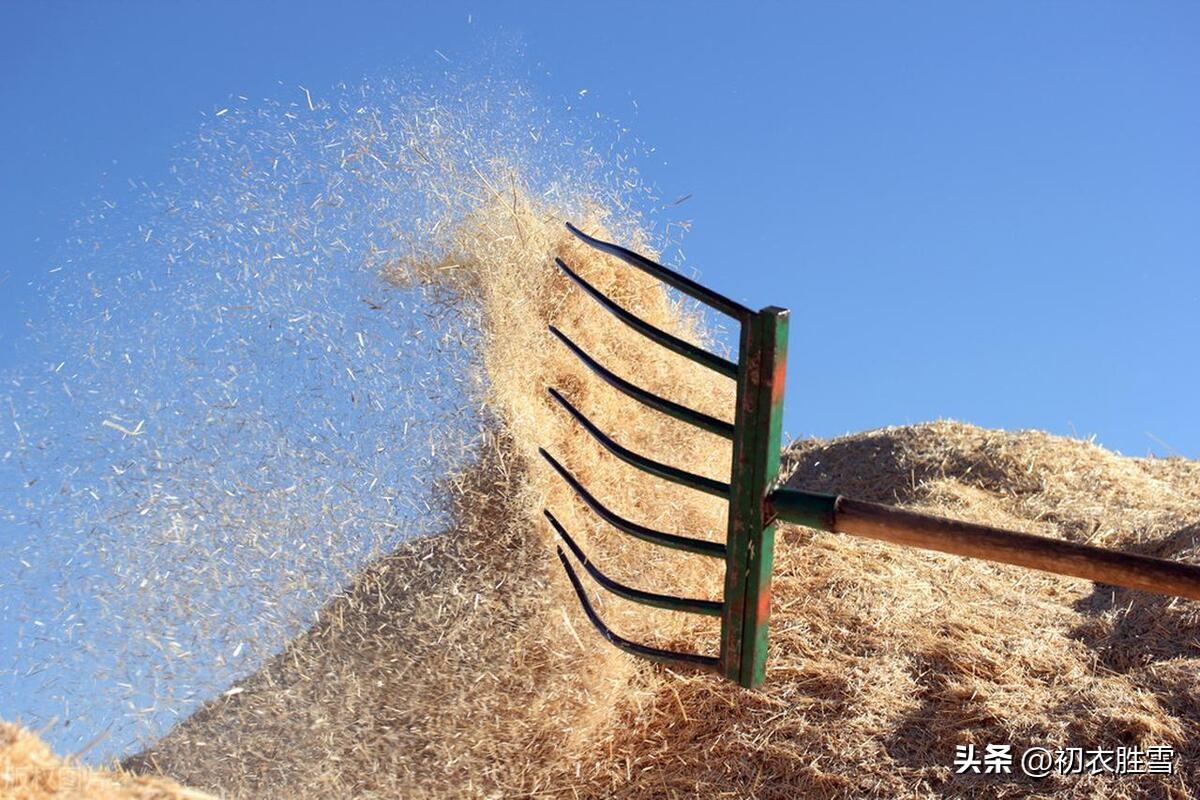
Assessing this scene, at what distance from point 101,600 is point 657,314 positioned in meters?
2.25

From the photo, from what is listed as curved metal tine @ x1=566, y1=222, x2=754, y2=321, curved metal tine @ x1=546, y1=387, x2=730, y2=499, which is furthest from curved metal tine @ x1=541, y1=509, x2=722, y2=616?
curved metal tine @ x1=566, y1=222, x2=754, y2=321

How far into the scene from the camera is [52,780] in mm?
2152

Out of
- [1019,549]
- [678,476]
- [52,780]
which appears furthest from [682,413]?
[52,780]

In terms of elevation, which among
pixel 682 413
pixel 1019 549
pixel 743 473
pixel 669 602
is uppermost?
pixel 682 413

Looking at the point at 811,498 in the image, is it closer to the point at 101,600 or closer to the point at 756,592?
the point at 756,592

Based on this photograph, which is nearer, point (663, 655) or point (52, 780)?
point (52, 780)

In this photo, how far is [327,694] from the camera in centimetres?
389

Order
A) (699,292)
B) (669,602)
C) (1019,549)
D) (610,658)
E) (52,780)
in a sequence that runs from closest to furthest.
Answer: (52,780), (1019,549), (699,292), (669,602), (610,658)

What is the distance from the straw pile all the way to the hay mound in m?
1.46

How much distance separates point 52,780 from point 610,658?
1999mm

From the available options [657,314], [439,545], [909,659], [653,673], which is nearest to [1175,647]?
[909,659]

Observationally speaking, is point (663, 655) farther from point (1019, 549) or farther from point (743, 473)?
point (1019, 549)

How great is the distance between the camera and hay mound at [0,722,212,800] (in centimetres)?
210

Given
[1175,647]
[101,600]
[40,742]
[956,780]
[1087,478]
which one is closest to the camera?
[40,742]
